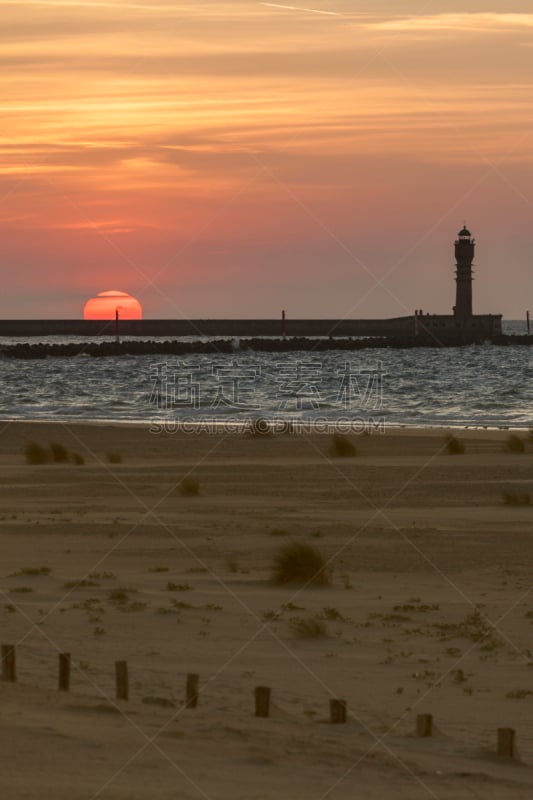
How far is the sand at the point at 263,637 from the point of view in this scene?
7.51 meters

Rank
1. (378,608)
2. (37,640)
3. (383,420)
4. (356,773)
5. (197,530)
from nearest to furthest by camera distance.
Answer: (356,773), (37,640), (378,608), (197,530), (383,420)

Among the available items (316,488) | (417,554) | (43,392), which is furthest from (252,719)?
(43,392)

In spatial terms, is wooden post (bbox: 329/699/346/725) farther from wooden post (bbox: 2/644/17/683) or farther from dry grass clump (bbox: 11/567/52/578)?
dry grass clump (bbox: 11/567/52/578)

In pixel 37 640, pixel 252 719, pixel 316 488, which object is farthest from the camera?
pixel 316 488

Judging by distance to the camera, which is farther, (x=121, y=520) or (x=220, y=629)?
(x=121, y=520)

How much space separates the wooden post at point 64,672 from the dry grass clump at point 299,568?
16.5 ft

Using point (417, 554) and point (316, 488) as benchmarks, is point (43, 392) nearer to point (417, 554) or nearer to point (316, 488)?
point (316, 488)

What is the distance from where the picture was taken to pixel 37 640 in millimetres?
10867

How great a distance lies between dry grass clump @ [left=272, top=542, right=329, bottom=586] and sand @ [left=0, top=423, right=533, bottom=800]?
0.20m

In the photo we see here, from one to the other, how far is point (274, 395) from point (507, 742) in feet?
156

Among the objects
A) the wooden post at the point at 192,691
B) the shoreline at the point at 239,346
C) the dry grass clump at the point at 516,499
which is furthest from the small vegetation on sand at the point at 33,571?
the shoreline at the point at 239,346

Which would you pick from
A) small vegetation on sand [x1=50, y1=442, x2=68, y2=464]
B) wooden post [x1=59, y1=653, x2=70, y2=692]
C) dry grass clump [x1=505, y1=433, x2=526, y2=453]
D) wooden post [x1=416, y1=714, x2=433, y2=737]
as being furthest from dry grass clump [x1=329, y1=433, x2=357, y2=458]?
wooden post [x1=416, y1=714, x2=433, y2=737]

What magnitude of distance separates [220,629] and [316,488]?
35.2ft

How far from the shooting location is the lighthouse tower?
132 metres
